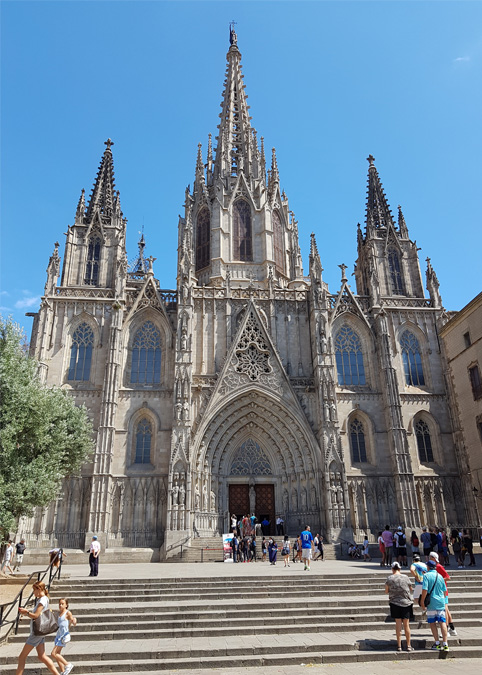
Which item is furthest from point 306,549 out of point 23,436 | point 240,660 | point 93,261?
point 93,261

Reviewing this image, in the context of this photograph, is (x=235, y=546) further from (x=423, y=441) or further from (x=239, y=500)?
(x=423, y=441)

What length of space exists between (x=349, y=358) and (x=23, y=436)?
21.0m

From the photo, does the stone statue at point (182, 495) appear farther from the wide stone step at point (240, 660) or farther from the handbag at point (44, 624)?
the handbag at point (44, 624)

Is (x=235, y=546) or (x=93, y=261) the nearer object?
(x=235, y=546)

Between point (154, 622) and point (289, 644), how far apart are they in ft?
10.9

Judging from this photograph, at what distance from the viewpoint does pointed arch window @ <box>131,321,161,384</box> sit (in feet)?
99.9

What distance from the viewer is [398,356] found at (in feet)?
107

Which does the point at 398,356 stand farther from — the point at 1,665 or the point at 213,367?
the point at 1,665

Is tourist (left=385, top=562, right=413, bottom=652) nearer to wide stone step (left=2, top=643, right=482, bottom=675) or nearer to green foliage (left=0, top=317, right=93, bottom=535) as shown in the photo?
wide stone step (left=2, top=643, right=482, bottom=675)

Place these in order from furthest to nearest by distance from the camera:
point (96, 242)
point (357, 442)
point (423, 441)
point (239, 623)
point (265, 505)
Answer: point (96, 242), point (423, 441), point (357, 442), point (265, 505), point (239, 623)

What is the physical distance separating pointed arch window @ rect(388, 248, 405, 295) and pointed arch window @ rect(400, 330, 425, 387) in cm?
367

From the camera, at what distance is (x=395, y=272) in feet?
119

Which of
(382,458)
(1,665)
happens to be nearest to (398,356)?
(382,458)

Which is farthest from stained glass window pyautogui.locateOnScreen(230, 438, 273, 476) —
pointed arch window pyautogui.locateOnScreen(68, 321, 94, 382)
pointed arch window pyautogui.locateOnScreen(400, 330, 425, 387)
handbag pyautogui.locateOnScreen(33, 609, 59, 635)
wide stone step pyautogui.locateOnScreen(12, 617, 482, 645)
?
handbag pyautogui.locateOnScreen(33, 609, 59, 635)
